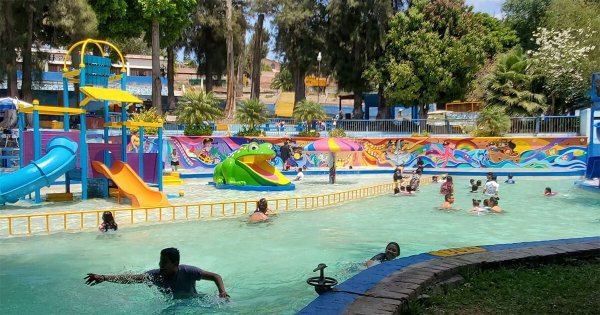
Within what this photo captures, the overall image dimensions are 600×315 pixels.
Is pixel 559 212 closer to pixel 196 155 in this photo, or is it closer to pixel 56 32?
pixel 196 155

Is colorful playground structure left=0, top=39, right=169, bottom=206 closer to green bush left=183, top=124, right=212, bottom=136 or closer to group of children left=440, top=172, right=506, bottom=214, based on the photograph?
group of children left=440, top=172, right=506, bottom=214

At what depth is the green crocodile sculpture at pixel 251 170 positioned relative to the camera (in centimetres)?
2125

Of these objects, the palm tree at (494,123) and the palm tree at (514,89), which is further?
the palm tree at (514,89)

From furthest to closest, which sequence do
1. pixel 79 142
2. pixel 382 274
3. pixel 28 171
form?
pixel 79 142 < pixel 28 171 < pixel 382 274

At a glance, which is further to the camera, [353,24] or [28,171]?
[353,24]

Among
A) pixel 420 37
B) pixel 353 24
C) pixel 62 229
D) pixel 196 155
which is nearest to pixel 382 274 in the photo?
pixel 62 229

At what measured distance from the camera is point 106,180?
62.1ft

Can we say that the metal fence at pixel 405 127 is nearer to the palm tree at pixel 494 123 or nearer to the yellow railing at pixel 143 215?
the palm tree at pixel 494 123

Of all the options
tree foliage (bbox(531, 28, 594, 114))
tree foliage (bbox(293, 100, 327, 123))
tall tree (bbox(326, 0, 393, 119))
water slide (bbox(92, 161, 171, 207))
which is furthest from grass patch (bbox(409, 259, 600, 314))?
tall tree (bbox(326, 0, 393, 119))

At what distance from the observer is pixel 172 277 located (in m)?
6.52

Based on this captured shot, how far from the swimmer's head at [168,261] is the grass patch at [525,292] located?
110 inches

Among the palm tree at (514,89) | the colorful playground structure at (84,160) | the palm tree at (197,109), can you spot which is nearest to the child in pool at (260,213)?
the colorful playground structure at (84,160)

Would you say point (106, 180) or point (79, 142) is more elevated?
point (79, 142)

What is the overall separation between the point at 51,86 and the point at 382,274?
47.8 m
